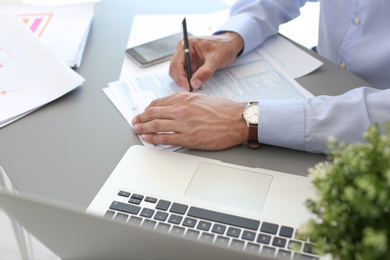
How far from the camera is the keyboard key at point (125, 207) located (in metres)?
0.87

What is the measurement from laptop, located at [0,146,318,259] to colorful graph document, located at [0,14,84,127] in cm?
27

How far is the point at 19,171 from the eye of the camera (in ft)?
3.21

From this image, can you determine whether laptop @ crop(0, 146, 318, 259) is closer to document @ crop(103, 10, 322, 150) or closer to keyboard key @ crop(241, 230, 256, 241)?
keyboard key @ crop(241, 230, 256, 241)

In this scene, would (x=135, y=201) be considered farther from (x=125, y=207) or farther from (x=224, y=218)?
(x=224, y=218)

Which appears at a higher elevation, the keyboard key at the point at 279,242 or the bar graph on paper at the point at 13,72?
the bar graph on paper at the point at 13,72

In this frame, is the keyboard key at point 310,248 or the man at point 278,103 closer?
the keyboard key at point 310,248

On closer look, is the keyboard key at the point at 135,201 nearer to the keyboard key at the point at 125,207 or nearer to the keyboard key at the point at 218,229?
Result: the keyboard key at the point at 125,207

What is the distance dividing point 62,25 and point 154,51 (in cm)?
28

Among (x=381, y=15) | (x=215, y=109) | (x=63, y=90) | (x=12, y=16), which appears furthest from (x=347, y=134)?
(x=12, y=16)

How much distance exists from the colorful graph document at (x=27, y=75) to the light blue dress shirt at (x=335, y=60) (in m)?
0.42

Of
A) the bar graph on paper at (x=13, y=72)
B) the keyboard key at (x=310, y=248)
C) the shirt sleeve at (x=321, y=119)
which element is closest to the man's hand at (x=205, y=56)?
the shirt sleeve at (x=321, y=119)

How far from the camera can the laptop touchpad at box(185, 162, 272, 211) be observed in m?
0.88

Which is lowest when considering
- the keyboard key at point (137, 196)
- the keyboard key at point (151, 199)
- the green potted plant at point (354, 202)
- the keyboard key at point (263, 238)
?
the keyboard key at point (263, 238)

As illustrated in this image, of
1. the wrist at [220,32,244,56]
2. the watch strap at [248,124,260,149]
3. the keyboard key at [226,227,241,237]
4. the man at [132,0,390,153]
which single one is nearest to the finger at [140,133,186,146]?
the man at [132,0,390,153]
